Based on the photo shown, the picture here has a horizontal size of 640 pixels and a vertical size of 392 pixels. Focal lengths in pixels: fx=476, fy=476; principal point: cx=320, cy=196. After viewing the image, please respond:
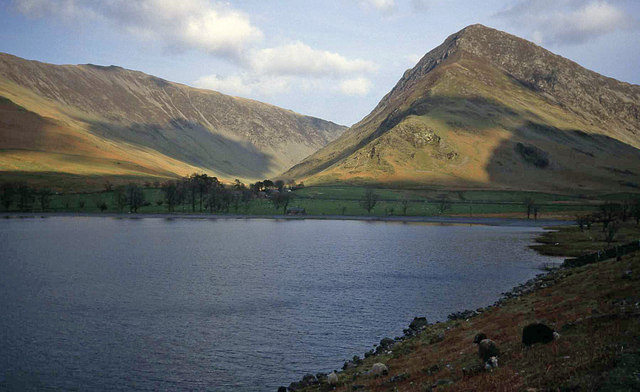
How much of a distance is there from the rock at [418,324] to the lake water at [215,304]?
1642 millimetres

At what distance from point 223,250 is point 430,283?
181 ft

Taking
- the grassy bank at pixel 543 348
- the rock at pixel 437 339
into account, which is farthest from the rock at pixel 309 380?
the rock at pixel 437 339

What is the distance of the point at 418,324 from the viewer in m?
45.4

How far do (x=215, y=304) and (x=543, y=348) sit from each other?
40847 mm

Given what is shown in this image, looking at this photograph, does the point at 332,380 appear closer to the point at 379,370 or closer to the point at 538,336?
the point at 379,370

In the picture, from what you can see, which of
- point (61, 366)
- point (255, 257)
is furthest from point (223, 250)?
point (61, 366)

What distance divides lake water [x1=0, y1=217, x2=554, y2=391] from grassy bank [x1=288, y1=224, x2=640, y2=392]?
22.5 ft

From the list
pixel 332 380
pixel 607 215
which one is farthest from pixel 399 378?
pixel 607 215

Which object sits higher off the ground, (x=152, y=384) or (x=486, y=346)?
(x=486, y=346)

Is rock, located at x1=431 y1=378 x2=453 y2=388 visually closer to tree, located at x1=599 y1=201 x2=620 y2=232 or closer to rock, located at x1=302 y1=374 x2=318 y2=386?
rock, located at x1=302 y1=374 x2=318 y2=386

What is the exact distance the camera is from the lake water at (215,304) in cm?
3669

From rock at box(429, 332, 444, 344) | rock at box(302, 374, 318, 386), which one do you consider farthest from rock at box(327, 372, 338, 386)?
rock at box(429, 332, 444, 344)

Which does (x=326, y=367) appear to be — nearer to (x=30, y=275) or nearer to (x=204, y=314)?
(x=204, y=314)

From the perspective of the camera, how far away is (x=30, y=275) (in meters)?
74.8
